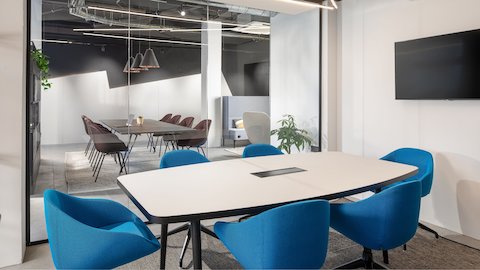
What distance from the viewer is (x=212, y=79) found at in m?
4.72

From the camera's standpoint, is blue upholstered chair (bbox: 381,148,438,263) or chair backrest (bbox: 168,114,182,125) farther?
chair backrest (bbox: 168,114,182,125)

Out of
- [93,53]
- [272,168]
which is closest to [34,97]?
[93,53]

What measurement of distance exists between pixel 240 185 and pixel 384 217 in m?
0.92

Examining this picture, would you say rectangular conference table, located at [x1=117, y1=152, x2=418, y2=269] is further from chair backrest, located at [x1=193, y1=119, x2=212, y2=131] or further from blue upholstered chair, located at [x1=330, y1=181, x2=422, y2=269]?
chair backrest, located at [x1=193, y1=119, x2=212, y2=131]

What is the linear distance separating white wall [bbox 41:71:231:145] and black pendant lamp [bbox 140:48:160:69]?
20 centimetres

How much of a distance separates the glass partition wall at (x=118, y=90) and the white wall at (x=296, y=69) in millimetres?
1005

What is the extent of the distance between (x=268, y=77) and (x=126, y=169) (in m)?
2.70

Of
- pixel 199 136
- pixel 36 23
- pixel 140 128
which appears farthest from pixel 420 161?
pixel 36 23

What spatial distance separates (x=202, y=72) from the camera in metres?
4.57

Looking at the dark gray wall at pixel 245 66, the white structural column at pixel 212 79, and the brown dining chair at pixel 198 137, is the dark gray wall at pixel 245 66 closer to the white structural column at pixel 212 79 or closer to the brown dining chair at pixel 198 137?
the white structural column at pixel 212 79

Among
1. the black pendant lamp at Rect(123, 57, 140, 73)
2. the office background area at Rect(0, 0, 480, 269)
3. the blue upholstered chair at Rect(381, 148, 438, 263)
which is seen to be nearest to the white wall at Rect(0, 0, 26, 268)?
the office background area at Rect(0, 0, 480, 269)

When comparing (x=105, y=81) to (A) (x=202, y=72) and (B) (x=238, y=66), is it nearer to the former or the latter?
(A) (x=202, y=72)

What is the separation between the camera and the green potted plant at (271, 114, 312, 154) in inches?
211

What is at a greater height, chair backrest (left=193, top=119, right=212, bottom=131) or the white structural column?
the white structural column
